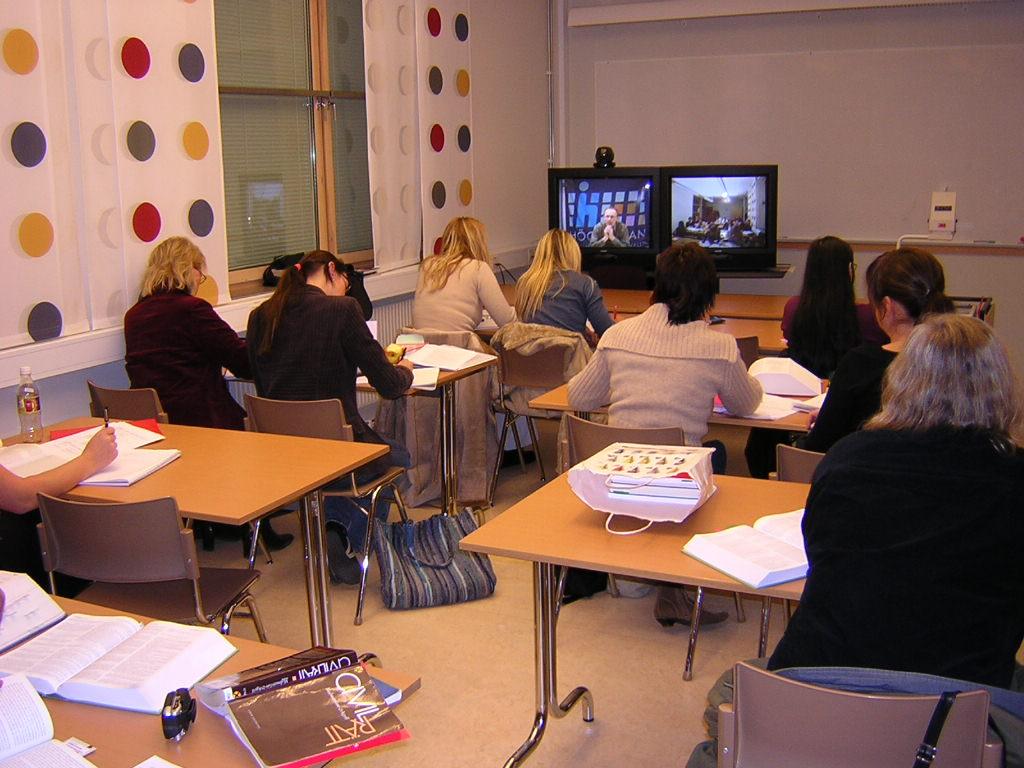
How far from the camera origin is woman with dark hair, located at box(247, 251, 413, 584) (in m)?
3.74

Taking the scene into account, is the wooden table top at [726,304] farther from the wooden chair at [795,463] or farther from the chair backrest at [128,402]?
the chair backrest at [128,402]

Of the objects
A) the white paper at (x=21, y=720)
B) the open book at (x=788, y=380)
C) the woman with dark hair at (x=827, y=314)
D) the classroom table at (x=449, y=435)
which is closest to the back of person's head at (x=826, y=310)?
the woman with dark hair at (x=827, y=314)

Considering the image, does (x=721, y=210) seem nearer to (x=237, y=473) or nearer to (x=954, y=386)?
(x=237, y=473)

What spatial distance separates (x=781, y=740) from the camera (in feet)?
5.51

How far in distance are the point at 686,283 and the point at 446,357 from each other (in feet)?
4.55

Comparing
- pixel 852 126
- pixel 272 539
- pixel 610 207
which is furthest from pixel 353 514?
pixel 852 126

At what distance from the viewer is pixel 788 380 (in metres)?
3.79

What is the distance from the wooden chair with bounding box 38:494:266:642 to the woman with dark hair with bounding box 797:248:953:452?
1717mm

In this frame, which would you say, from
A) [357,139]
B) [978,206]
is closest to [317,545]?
[357,139]

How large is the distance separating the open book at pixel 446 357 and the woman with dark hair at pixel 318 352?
0.37 meters

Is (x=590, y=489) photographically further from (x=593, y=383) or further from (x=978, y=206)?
(x=978, y=206)

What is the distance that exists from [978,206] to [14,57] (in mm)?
5887

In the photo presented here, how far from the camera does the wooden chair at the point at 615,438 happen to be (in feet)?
10.5

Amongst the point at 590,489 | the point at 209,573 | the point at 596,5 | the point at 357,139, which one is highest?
the point at 596,5
